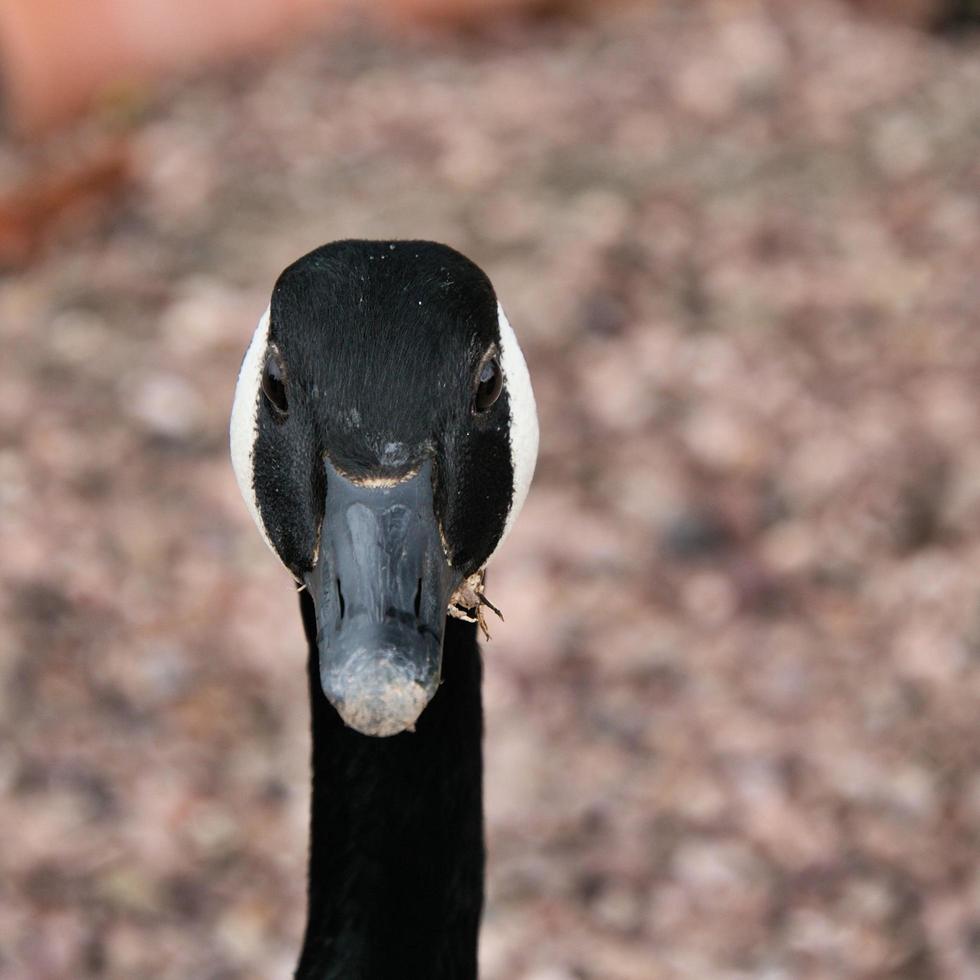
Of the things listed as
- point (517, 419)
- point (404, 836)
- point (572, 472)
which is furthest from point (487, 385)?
point (572, 472)

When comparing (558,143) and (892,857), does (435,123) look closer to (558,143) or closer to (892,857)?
(558,143)

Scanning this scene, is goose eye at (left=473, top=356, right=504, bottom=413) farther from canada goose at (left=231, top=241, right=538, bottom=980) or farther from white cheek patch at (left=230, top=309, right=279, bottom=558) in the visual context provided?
white cheek patch at (left=230, top=309, right=279, bottom=558)

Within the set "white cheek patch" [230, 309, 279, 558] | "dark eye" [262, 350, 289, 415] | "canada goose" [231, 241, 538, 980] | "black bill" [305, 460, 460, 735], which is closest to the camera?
"black bill" [305, 460, 460, 735]

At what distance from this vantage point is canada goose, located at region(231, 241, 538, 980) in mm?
2229

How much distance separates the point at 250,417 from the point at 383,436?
366 millimetres

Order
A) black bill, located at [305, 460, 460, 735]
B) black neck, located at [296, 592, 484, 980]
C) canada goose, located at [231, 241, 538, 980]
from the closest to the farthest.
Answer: black bill, located at [305, 460, 460, 735] < canada goose, located at [231, 241, 538, 980] < black neck, located at [296, 592, 484, 980]

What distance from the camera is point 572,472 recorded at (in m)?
5.83

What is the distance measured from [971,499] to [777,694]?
117 cm

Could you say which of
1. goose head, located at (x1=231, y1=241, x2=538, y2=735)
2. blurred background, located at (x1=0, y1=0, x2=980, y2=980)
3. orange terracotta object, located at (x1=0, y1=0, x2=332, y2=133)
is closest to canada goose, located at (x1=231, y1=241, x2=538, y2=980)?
goose head, located at (x1=231, y1=241, x2=538, y2=735)

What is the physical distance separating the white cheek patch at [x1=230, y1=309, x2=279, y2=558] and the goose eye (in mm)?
374

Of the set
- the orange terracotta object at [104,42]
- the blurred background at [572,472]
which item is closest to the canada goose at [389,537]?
the blurred background at [572,472]

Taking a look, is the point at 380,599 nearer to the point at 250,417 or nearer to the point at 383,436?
the point at 383,436

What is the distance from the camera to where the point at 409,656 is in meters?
2.12

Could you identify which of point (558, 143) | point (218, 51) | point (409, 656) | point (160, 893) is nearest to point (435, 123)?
point (558, 143)
